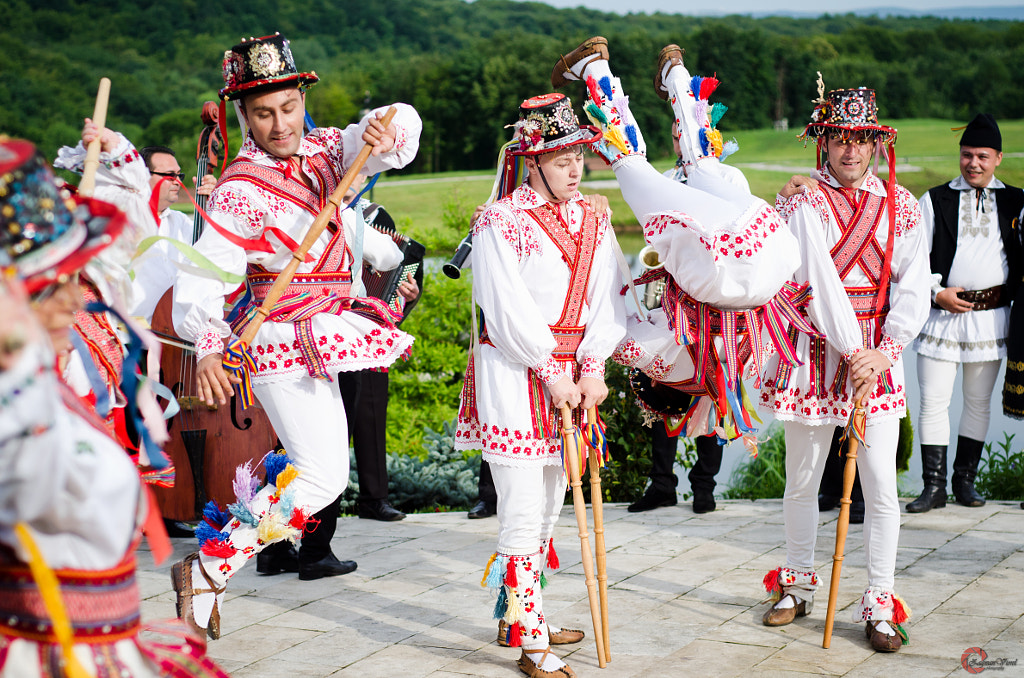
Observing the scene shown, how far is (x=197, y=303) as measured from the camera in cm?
353

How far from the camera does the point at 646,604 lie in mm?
4367

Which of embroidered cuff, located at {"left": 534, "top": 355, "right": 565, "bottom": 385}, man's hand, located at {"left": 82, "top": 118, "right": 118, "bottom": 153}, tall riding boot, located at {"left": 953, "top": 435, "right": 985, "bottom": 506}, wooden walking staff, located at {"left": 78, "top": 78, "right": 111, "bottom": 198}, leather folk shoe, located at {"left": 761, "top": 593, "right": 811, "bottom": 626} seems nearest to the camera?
wooden walking staff, located at {"left": 78, "top": 78, "right": 111, "bottom": 198}

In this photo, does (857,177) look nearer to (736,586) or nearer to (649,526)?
(736,586)

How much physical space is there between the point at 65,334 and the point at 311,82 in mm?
2132

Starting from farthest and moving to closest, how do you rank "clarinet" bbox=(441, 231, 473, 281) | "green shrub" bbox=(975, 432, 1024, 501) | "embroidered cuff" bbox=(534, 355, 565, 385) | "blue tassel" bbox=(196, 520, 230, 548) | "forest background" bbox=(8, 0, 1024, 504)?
"forest background" bbox=(8, 0, 1024, 504) < "green shrub" bbox=(975, 432, 1024, 501) < "clarinet" bbox=(441, 231, 473, 281) < "blue tassel" bbox=(196, 520, 230, 548) < "embroidered cuff" bbox=(534, 355, 565, 385)

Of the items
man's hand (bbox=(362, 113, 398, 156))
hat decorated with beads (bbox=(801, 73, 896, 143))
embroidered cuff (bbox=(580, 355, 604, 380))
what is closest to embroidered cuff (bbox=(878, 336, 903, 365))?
hat decorated with beads (bbox=(801, 73, 896, 143))

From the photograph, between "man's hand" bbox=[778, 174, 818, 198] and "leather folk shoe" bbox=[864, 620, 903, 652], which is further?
"man's hand" bbox=[778, 174, 818, 198]

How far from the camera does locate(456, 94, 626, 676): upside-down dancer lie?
3.57 m

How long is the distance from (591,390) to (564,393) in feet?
0.36

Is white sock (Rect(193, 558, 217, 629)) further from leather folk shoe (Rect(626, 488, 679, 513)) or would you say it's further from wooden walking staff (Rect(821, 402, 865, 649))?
leather folk shoe (Rect(626, 488, 679, 513))

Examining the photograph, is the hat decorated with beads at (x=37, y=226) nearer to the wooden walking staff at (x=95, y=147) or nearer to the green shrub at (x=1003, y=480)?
the wooden walking staff at (x=95, y=147)

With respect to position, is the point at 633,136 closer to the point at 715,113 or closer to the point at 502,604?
the point at 715,113

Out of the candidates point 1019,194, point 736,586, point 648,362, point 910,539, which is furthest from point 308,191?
point 1019,194

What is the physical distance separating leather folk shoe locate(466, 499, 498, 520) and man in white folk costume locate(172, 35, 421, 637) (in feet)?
7.65
